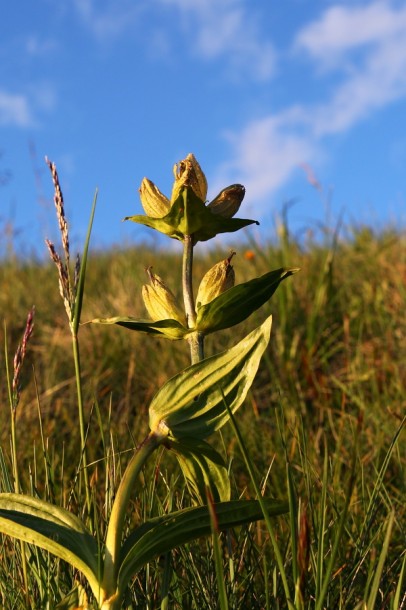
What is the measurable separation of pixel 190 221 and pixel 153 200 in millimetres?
69

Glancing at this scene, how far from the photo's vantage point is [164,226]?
100cm

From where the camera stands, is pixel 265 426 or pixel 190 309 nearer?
pixel 190 309

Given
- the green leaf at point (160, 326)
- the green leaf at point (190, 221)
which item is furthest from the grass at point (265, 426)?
the green leaf at point (190, 221)

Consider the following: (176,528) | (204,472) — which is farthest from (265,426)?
(176,528)

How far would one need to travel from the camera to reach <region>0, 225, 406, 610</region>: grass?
39.4 inches

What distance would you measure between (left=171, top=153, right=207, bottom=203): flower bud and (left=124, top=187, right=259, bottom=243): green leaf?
0.02 metres

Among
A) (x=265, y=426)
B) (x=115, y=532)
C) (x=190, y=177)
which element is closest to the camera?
(x=115, y=532)

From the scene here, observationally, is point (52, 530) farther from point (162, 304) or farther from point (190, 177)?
point (190, 177)

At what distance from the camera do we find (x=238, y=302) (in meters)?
0.95

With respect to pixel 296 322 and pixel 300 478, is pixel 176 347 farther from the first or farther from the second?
pixel 300 478

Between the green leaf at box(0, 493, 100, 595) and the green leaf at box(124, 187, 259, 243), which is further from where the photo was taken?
the green leaf at box(124, 187, 259, 243)

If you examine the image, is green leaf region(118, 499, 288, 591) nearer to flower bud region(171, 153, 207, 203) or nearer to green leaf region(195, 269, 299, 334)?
green leaf region(195, 269, 299, 334)

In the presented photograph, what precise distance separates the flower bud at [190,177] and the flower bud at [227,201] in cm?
2

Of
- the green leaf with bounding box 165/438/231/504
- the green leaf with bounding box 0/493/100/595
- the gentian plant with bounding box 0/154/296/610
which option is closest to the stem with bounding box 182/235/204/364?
the gentian plant with bounding box 0/154/296/610
